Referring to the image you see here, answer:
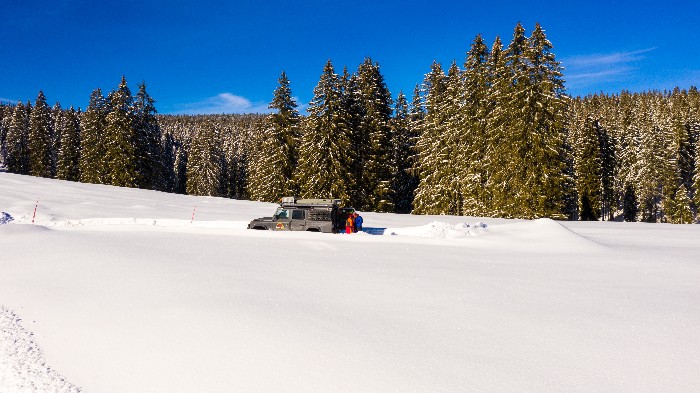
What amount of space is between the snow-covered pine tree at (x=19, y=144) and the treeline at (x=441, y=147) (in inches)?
348

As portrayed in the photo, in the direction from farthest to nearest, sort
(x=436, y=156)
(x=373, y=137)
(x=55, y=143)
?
(x=55, y=143)
(x=373, y=137)
(x=436, y=156)

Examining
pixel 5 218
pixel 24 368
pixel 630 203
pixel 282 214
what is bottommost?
pixel 24 368

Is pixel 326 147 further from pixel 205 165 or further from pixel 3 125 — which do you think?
pixel 3 125

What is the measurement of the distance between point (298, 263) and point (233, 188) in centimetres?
7331

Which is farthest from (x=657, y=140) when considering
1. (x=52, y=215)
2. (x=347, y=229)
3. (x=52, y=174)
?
(x=52, y=174)

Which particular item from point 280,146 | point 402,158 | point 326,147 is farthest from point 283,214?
point 402,158

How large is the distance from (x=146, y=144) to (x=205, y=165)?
681 inches

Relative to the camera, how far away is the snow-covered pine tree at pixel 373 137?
1432 inches

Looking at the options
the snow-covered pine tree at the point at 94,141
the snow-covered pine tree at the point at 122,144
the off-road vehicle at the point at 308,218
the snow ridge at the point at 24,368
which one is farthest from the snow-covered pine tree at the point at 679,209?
the snow-covered pine tree at the point at 94,141

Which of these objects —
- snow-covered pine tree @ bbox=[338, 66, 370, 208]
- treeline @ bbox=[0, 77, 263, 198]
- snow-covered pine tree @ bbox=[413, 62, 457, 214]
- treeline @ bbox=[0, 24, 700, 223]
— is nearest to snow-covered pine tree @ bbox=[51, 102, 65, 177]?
treeline @ bbox=[0, 77, 263, 198]

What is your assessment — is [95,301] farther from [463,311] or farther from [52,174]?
[52,174]

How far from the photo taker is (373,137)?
37469mm

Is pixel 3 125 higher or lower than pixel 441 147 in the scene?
higher

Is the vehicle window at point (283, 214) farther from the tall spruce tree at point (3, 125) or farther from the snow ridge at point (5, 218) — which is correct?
the tall spruce tree at point (3, 125)
